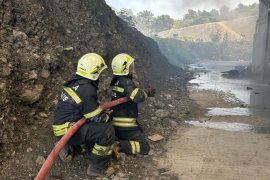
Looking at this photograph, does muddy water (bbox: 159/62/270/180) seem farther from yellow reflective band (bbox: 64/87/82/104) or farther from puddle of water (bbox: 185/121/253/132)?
yellow reflective band (bbox: 64/87/82/104)

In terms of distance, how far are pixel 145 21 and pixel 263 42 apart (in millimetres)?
98910

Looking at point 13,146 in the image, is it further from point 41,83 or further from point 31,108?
point 41,83

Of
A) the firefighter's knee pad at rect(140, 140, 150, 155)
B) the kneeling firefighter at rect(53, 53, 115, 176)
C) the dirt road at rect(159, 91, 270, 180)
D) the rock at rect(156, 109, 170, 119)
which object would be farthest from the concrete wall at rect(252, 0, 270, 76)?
the kneeling firefighter at rect(53, 53, 115, 176)

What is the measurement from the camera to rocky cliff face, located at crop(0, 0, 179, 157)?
5.62m

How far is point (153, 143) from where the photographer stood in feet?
21.9

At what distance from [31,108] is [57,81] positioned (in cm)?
106

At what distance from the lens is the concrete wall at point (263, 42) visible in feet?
76.3

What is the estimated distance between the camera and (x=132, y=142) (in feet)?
19.7

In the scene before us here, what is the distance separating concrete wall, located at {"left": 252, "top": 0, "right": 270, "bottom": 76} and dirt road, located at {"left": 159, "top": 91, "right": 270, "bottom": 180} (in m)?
16.2

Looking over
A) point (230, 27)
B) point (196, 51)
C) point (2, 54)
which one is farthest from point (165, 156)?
point (230, 27)

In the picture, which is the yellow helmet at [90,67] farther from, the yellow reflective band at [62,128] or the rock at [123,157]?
the rock at [123,157]

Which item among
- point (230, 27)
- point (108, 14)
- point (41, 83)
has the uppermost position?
point (230, 27)

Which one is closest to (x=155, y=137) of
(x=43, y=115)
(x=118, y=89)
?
(x=118, y=89)

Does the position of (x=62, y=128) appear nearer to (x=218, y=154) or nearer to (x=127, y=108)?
(x=127, y=108)
